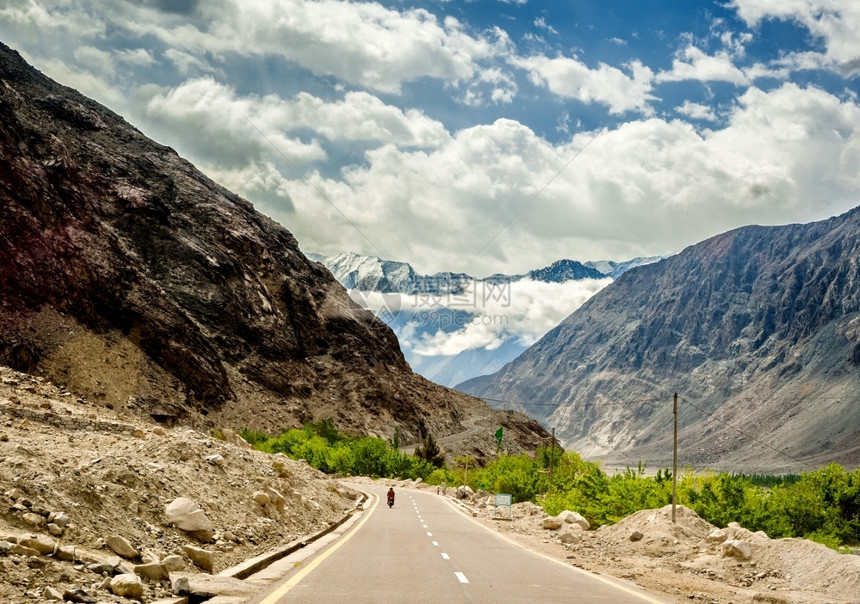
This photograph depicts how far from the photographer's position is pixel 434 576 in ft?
47.0

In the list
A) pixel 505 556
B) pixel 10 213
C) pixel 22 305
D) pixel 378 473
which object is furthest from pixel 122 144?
pixel 505 556

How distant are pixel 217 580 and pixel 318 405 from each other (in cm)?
10860

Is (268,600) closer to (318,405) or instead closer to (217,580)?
(217,580)

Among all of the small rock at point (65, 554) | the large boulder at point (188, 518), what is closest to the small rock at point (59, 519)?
the small rock at point (65, 554)

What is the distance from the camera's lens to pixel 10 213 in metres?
82.3

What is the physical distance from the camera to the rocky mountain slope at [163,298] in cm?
8150

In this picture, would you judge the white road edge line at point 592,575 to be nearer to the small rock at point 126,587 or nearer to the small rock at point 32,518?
the small rock at point 126,587

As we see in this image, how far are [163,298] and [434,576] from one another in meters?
93.8

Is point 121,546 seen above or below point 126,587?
above

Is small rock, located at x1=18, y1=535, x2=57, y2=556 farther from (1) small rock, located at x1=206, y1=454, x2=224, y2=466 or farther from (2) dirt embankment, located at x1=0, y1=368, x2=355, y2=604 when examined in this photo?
(1) small rock, located at x1=206, y1=454, x2=224, y2=466

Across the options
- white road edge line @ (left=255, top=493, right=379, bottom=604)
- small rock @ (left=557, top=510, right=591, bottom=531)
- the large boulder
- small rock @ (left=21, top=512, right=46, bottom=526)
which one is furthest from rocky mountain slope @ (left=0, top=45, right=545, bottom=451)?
small rock @ (left=21, top=512, right=46, bottom=526)

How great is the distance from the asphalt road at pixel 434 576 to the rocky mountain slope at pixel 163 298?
197ft

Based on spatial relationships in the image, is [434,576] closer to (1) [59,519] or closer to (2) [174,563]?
(2) [174,563]

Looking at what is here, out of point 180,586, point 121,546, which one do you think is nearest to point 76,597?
point 180,586
